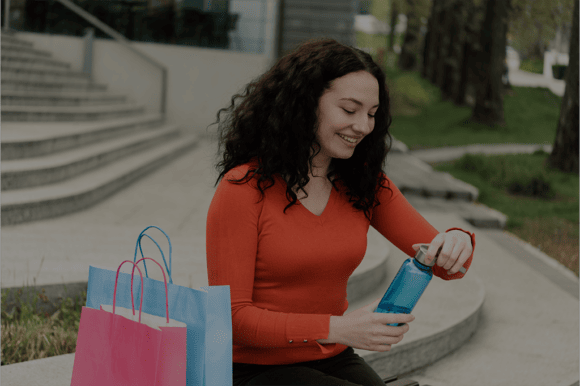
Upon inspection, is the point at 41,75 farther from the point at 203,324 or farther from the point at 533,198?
the point at 203,324

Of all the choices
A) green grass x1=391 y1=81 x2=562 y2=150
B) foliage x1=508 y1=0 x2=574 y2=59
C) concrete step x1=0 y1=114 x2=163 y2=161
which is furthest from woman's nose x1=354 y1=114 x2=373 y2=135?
green grass x1=391 y1=81 x2=562 y2=150

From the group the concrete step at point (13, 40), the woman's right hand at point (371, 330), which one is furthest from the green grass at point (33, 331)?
the concrete step at point (13, 40)

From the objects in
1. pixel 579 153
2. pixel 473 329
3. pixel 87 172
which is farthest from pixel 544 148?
pixel 87 172

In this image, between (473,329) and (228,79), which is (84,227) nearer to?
(473,329)

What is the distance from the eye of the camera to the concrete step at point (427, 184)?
25.1 feet

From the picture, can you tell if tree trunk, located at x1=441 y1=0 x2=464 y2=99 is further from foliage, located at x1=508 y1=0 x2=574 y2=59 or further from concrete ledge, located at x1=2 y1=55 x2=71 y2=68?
concrete ledge, located at x1=2 y1=55 x2=71 y2=68

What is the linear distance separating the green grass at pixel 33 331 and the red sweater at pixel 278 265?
1.38 m

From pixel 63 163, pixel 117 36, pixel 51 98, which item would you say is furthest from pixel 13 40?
pixel 63 163

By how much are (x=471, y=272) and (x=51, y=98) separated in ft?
21.3

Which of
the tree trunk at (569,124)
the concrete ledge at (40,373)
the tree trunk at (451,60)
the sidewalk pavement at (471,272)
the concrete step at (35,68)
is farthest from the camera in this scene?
the tree trunk at (451,60)

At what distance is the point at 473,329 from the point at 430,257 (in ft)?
7.99

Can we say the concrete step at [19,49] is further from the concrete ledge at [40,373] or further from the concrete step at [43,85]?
the concrete ledge at [40,373]

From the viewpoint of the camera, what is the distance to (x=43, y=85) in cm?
876

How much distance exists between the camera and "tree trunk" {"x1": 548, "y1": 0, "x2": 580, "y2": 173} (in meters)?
6.74
